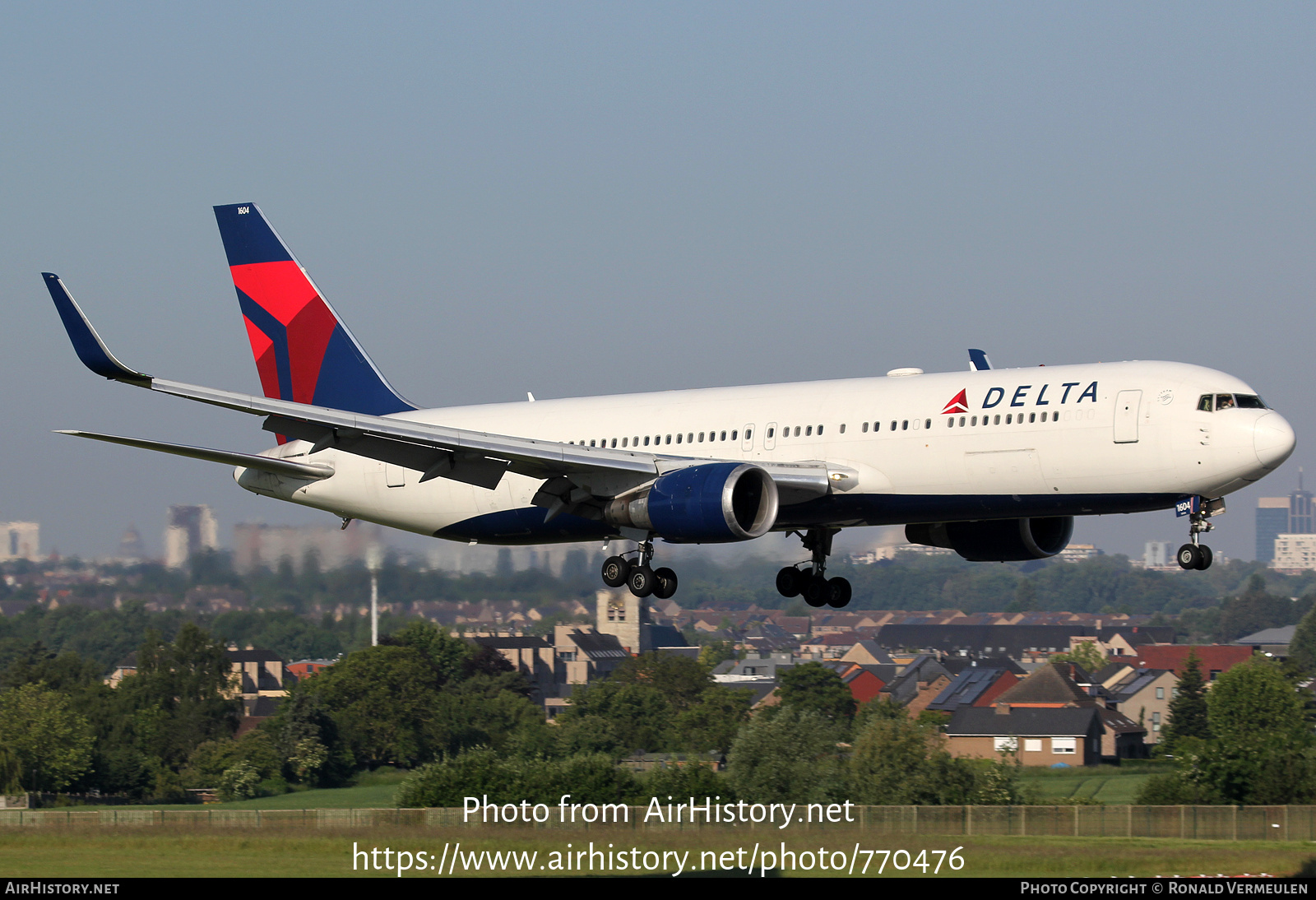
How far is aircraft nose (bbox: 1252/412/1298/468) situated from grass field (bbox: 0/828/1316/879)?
12.6 m

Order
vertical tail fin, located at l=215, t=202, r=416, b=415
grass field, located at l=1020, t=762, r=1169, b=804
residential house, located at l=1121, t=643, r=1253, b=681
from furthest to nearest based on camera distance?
residential house, located at l=1121, t=643, r=1253, b=681 → grass field, located at l=1020, t=762, r=1169, b=804 → vertical tail fin, located at l=215, t=202, r=416, b=415

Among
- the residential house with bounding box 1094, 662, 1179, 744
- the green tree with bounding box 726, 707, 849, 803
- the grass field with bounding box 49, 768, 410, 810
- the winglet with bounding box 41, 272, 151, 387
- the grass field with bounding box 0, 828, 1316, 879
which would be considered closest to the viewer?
the winglet with bounding box 41, 272, 151, 387

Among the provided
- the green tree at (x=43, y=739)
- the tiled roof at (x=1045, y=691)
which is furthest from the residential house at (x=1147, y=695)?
the green tree at (x=43, y=739)

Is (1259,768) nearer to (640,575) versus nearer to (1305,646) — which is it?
(640,575)

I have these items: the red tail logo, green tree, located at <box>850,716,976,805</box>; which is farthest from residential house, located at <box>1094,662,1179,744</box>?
the red tail logo

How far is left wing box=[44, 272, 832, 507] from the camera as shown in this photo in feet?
111

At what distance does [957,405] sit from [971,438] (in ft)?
2.79

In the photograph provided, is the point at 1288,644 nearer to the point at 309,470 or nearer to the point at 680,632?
the point at 680,632

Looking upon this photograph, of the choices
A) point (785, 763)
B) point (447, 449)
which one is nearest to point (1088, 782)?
point (785, 763)

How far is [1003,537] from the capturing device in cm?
4081

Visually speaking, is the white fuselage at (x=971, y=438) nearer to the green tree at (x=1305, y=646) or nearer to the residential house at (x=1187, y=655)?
the green tree at (x=1305, y=646)

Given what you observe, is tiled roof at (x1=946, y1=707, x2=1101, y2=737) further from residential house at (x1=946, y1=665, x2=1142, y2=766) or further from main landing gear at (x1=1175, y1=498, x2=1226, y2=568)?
main landing gear at (x1=1175, y1=498, x2=1226, y2=568)
